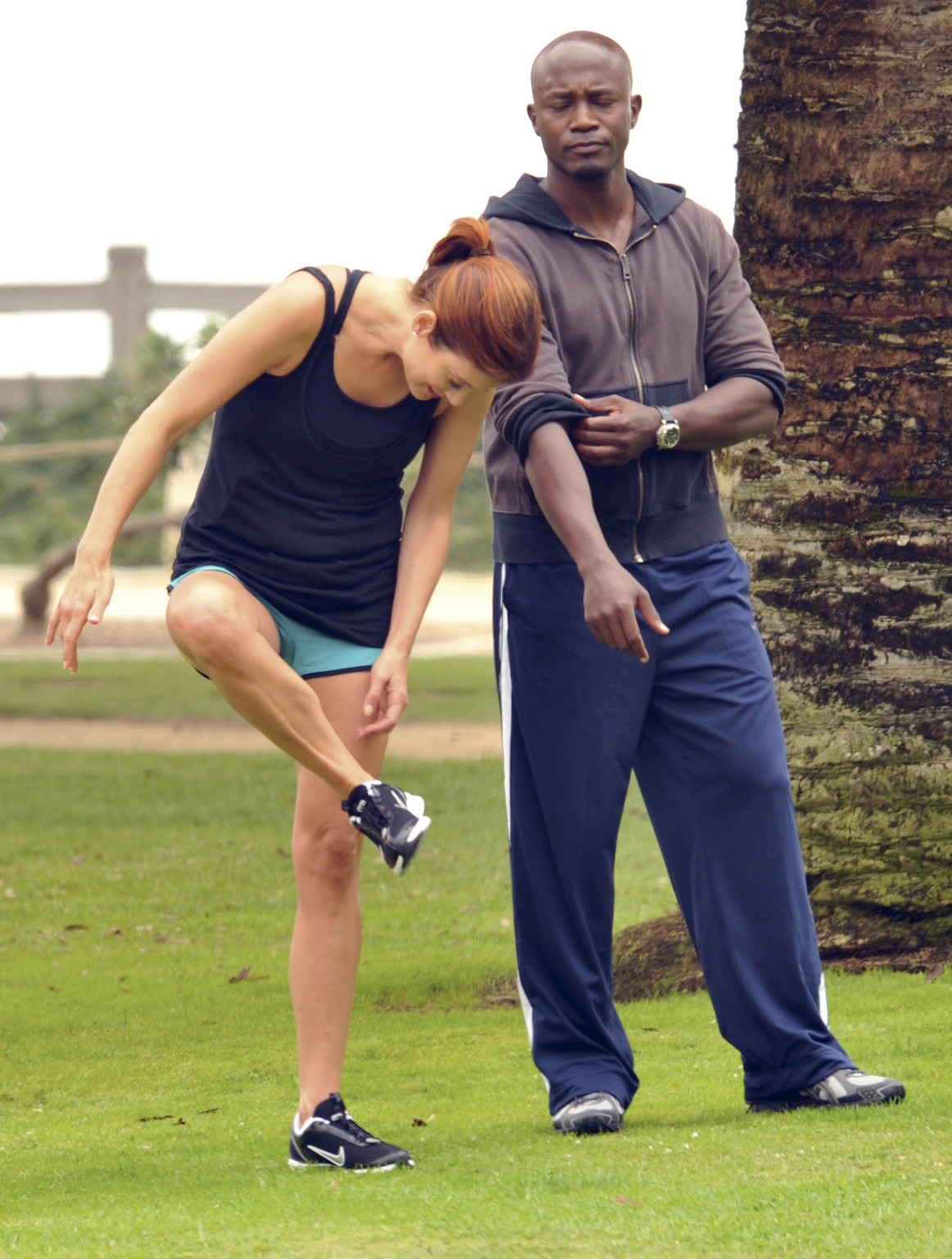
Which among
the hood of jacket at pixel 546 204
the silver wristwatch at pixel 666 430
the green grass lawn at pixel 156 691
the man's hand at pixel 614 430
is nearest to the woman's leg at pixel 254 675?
the man's hand at pixel 614 430

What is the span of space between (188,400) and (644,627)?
107 cm

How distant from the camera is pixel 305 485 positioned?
345 centimetres

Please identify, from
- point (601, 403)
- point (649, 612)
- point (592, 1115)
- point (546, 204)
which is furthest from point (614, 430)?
point (592, 1115)

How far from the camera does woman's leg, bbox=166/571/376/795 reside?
128 inches

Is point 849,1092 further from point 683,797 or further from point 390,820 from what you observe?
point 390,820

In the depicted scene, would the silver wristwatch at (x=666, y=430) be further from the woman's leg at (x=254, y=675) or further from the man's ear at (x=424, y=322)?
the woman's leg at (x=254, y=675)

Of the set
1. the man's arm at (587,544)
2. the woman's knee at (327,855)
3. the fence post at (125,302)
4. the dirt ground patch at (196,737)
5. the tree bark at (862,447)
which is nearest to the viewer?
the man's arm at (587,544)

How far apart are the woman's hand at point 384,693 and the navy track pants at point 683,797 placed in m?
0.35

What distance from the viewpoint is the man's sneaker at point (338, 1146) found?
342cm

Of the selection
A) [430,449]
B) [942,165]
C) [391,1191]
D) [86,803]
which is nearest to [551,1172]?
[391,1191]

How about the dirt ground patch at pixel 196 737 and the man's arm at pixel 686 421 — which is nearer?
the man's arm at pixel 686 421

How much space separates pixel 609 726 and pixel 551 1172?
2.98 ft

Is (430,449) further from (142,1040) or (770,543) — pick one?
(142,1040)

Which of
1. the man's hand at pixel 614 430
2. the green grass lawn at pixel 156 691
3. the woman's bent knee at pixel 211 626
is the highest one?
the man's hand at pixel 614 430
